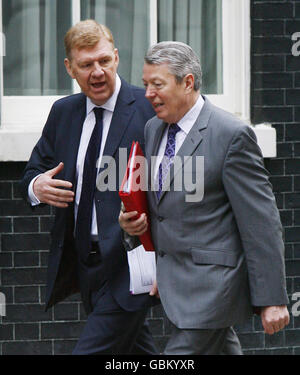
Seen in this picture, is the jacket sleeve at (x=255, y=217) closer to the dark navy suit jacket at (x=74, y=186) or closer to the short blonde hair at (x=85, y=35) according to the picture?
the dark navy suit jacket at (x=74, y=186)

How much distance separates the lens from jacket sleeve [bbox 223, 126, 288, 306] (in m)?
3.77

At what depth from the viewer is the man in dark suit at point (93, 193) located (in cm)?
443

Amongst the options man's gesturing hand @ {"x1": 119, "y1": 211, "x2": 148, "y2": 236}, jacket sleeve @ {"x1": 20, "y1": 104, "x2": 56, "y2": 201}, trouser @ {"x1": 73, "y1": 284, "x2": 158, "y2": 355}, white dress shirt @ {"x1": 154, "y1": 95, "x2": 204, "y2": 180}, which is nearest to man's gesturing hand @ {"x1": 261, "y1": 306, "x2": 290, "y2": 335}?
man's gesturing hand @ {"x1": 119, "y1": 211, "x2": 148, "y2": 236}

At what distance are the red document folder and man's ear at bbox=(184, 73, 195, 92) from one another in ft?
1.14

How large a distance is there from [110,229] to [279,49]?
2458mm

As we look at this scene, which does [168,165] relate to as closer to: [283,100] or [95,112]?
[95,112]

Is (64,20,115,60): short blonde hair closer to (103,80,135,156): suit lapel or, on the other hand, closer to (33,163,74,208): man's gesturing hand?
(103,80,135,156): suit lapel

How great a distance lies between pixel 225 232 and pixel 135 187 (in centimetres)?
45

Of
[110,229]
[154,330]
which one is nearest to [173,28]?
[154,330]

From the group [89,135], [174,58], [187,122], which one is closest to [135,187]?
[187,122]

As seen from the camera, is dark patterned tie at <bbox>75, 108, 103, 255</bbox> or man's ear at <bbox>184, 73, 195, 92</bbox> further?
dark patterned tie at <bbox>75, 108, 103, 255</bbox>

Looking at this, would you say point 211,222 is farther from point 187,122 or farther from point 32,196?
point 32,196

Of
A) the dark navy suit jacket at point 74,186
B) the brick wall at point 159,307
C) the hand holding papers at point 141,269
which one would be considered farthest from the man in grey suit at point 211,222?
the brick wall at point 159,307

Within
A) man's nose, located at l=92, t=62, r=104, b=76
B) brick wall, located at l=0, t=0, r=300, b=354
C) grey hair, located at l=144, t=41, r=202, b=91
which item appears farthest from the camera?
brick wall, located at l=0, t=0, r=300, b=354
